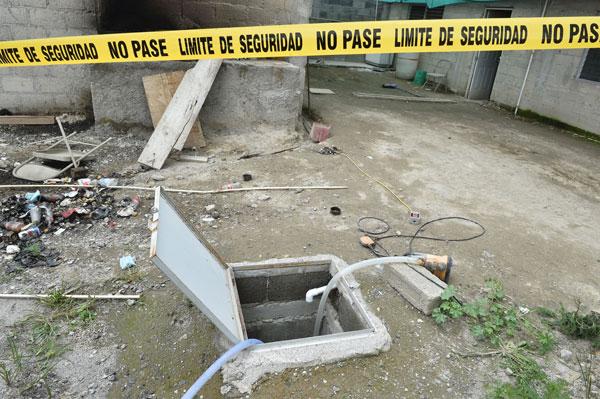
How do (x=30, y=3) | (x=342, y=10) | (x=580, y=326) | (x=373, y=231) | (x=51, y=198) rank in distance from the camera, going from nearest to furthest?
(x=580, y=326)
(x=373, y=231)
(x=51, y=198)
(x=30, y=3)
(x=342, y=10)

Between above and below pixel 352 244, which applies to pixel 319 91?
above

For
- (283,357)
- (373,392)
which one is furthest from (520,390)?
(283,357)

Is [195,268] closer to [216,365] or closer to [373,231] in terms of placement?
[216,365]

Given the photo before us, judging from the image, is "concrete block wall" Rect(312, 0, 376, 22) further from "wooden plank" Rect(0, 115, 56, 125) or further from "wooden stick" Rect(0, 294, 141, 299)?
"wooden stick" Rect(0, 294, 141, 299)

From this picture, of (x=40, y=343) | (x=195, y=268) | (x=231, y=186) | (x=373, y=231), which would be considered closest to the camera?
(x=195, y=268)

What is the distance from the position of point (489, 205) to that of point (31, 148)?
21.4ft

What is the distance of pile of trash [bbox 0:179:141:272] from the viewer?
356cm

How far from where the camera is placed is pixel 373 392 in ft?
7.78

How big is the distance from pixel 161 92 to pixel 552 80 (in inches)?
341

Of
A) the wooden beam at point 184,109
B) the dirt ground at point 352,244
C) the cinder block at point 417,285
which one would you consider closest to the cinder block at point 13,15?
the dirt ground at point 352,244

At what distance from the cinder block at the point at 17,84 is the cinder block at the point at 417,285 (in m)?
6.40

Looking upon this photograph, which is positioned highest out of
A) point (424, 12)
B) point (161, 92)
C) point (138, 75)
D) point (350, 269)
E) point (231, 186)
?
point (424, 12)

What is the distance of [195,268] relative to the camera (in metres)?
2.54

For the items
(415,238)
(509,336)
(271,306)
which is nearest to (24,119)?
(271,306)
